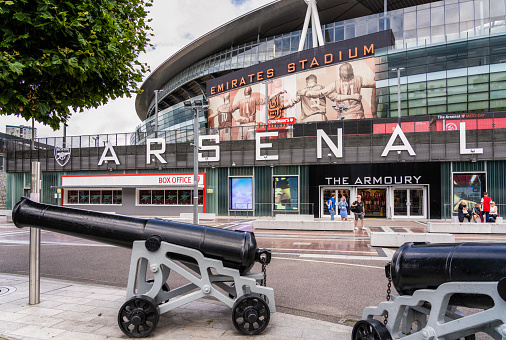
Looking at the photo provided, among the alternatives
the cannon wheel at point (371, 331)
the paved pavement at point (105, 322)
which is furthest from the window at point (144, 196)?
the cannon wheel at point (371, 331)

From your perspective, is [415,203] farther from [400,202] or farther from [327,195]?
[327,195]

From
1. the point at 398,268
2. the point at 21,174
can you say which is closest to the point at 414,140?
the point at 398,268

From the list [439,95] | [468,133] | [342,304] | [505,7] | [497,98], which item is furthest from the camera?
[505,7]

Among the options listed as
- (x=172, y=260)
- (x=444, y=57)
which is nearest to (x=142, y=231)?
(x=172, y=260)

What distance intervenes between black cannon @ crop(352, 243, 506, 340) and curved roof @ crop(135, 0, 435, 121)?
46890 millimetres

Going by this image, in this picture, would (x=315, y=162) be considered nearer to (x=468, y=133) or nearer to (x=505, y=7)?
(x=468, y=133)

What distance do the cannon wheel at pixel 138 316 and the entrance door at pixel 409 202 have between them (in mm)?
24548

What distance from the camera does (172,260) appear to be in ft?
15.1

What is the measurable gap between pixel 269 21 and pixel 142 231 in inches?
1999

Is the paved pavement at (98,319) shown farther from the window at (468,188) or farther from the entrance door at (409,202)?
the window at (468,188)

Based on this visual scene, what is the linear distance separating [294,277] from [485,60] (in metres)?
32.3

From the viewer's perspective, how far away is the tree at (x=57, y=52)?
5.30 metres

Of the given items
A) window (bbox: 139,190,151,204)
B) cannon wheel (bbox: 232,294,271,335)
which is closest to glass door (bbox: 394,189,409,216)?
window (bbox: 139,190,151,204)

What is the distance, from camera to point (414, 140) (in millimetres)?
24953
